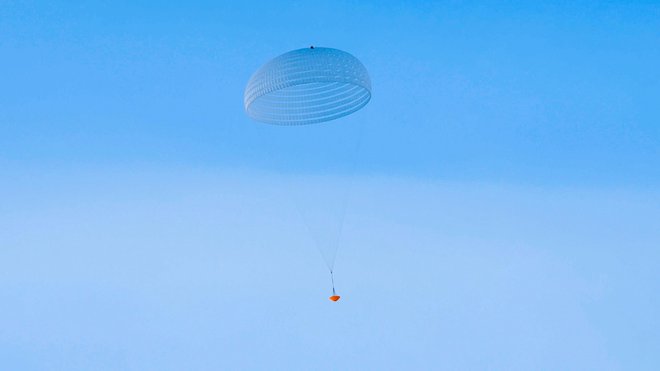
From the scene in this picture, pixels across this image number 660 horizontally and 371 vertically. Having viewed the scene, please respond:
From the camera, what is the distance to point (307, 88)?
1619cm

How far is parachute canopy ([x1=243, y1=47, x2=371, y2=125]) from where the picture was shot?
13.1m

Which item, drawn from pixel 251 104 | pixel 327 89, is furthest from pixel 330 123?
pixel 251 104

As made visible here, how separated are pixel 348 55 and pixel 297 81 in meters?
1.56

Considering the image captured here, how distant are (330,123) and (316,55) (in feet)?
10.1

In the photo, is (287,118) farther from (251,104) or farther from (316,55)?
(316,55)

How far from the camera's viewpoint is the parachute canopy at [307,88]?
1313 cm

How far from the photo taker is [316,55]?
13336mm

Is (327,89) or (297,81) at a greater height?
(327,89)

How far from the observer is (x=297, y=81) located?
1298cm

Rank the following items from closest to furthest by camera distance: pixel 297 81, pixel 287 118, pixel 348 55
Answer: pixel 297 81 < pixel 348 55 < pixel 287 118

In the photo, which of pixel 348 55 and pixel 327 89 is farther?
pixel 327 89

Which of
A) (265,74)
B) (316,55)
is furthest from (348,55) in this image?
(265,74)

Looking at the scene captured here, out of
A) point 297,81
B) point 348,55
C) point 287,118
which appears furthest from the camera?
point 287,118

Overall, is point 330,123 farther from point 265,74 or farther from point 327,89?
point 265,74
